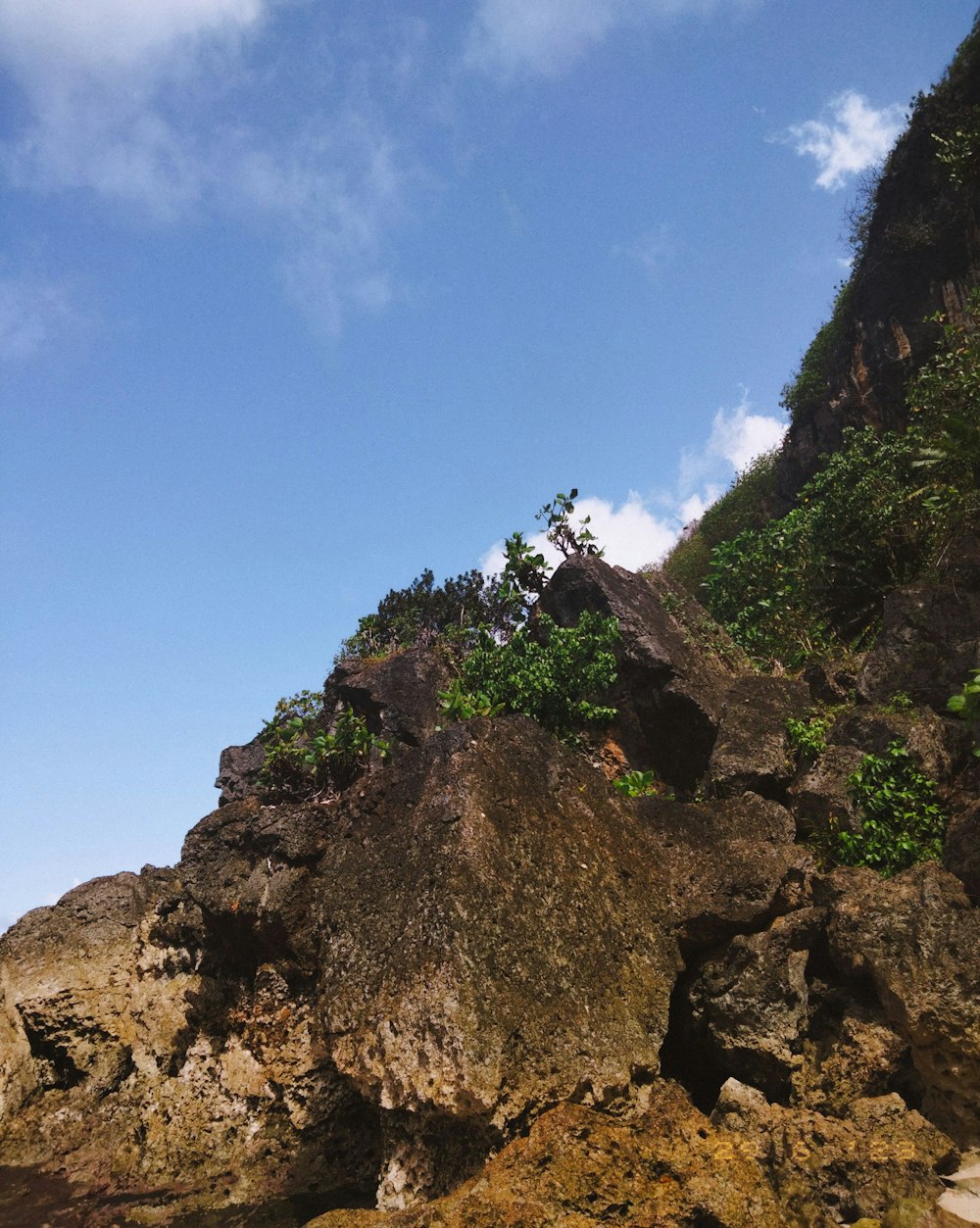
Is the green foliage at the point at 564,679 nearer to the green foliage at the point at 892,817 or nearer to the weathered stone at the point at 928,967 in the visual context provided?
the green foliage at the point at 892,817

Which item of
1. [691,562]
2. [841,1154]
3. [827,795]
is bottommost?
[841,1154]

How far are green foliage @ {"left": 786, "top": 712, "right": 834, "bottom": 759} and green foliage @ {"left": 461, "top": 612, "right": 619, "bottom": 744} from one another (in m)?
4.50

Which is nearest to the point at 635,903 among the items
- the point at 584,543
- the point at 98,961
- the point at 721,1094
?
the point at 721,1094

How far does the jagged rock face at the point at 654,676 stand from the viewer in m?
17.1

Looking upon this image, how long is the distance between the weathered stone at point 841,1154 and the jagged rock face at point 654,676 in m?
9.22

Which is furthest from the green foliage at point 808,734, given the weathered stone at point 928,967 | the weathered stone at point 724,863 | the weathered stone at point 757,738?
the weathered stone at point 928,967

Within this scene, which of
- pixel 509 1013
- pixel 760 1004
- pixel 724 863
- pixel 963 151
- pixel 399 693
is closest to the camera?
pixel 509 1013

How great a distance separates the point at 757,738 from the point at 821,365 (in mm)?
20172

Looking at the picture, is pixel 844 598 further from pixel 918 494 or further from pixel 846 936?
pixel 846 936

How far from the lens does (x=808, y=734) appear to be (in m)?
14.0

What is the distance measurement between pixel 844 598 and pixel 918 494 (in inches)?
138

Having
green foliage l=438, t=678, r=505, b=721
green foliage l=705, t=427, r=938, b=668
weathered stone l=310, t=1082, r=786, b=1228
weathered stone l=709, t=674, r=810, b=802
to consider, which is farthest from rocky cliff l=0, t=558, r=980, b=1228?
green foliage l=438, t=678, r=505, b=721

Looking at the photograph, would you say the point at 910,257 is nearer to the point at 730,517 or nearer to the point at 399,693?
the point at 730,517

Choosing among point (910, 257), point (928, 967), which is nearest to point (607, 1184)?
point (928, 967)
